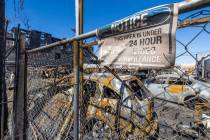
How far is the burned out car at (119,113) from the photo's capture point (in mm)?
3865

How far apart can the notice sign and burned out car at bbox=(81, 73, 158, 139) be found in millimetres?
2162

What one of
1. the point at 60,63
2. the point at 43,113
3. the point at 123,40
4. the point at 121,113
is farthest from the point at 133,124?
the point at 123,40

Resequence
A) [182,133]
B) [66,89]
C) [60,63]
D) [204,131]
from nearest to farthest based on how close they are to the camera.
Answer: [60,63]
[66,89]
[204,131]
[182,133]

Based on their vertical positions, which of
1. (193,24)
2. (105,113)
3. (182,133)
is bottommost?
(182,133)

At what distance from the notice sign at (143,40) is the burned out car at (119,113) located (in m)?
2.16

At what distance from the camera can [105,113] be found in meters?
4.04

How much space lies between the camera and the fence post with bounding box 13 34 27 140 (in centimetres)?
306

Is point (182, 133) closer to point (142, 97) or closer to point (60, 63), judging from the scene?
point (142, 97)

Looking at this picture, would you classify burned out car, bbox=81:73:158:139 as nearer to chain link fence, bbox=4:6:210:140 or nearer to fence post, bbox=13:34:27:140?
chain link fence, bbox=4:6:210:140

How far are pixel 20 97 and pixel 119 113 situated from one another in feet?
5.83

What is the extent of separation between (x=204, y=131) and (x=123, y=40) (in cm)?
370

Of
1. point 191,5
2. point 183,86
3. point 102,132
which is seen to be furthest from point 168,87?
point 191,5

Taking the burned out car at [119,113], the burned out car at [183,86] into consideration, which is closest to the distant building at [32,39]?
the burned out car at [119,113]

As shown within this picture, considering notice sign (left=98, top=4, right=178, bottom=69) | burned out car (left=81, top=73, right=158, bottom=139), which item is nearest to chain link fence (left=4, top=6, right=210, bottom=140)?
burned out car (left=81, top=73, right=158, bottom=139)
